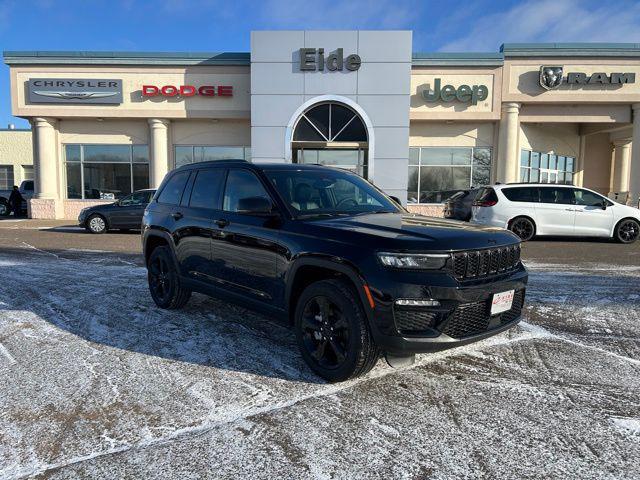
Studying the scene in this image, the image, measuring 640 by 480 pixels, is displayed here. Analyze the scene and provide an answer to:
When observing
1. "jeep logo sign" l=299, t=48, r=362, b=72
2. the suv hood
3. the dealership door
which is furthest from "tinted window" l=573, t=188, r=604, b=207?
the suv hood

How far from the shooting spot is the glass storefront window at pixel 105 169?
21.4m

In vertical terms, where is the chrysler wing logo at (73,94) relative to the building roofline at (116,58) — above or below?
below

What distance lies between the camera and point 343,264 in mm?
3463

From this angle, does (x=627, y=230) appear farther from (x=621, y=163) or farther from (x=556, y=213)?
(x=621, y=163)

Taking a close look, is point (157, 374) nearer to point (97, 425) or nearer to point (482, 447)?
point (97, 425)

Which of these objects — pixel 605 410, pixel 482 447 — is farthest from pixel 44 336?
pixel 605 410

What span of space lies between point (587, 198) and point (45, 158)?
69.2 feet

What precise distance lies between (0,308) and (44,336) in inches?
62.9

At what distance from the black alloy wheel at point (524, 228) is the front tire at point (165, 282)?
1002 cm

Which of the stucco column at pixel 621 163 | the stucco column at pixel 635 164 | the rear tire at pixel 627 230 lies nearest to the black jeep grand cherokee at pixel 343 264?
the rear tire at pixel 627 230

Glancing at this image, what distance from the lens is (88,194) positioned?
71.6 ft

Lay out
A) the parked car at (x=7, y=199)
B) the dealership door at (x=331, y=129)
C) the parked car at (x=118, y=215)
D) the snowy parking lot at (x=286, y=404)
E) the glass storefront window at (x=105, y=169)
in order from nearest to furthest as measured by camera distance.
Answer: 1. the snowy parking lot at (x=286, y=404)
2. the parked car at (x=118, y=215)
3. the dealership door at (x=331, y=129)
4. the glass storefront window at (x=105, y=169)
5. the parked car at (x=7, y=199)

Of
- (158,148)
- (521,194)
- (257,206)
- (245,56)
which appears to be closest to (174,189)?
(257,206)

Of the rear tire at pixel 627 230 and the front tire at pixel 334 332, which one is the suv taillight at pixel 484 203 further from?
the front tire at pixel 334 332
